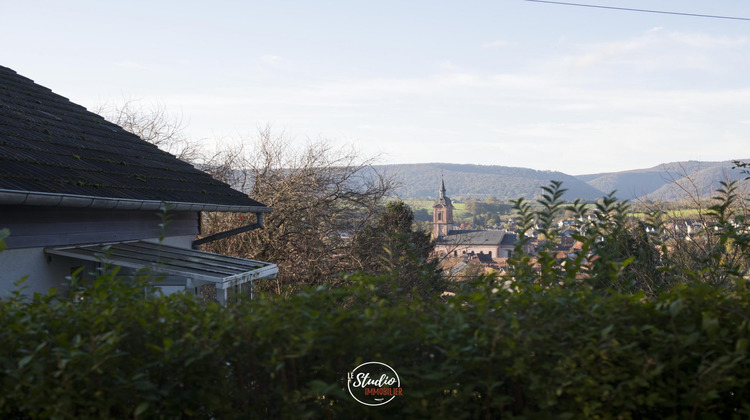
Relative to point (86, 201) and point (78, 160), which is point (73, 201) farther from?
point (78, 160)

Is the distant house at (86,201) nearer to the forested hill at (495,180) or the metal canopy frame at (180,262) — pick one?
the metal canopy frame at (180,262)

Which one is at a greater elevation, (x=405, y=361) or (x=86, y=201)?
(x=86, y=201)

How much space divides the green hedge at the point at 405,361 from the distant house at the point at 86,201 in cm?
145

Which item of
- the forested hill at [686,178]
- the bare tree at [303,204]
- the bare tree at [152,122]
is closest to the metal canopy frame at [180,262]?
the forested hill at [686,178]

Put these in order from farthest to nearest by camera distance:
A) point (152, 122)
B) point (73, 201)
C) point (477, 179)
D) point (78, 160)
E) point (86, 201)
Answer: point (477, 179) < point (152, 122) < point (78, 160) < point (86, 201) < point (73, 201)

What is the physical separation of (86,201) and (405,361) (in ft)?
13.1

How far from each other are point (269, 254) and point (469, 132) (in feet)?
114

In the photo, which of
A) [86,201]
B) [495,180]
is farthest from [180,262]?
[495,180]

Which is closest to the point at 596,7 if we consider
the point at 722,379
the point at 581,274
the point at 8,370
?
the point at 581,274

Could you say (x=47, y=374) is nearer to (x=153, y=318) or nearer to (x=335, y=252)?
(x=153, y=318)

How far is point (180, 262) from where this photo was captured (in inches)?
251

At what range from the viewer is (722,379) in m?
1.95

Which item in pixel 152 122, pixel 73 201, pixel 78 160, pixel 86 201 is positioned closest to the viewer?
pixel 73 201

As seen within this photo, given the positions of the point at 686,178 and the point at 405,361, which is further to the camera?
the point at 686,178
